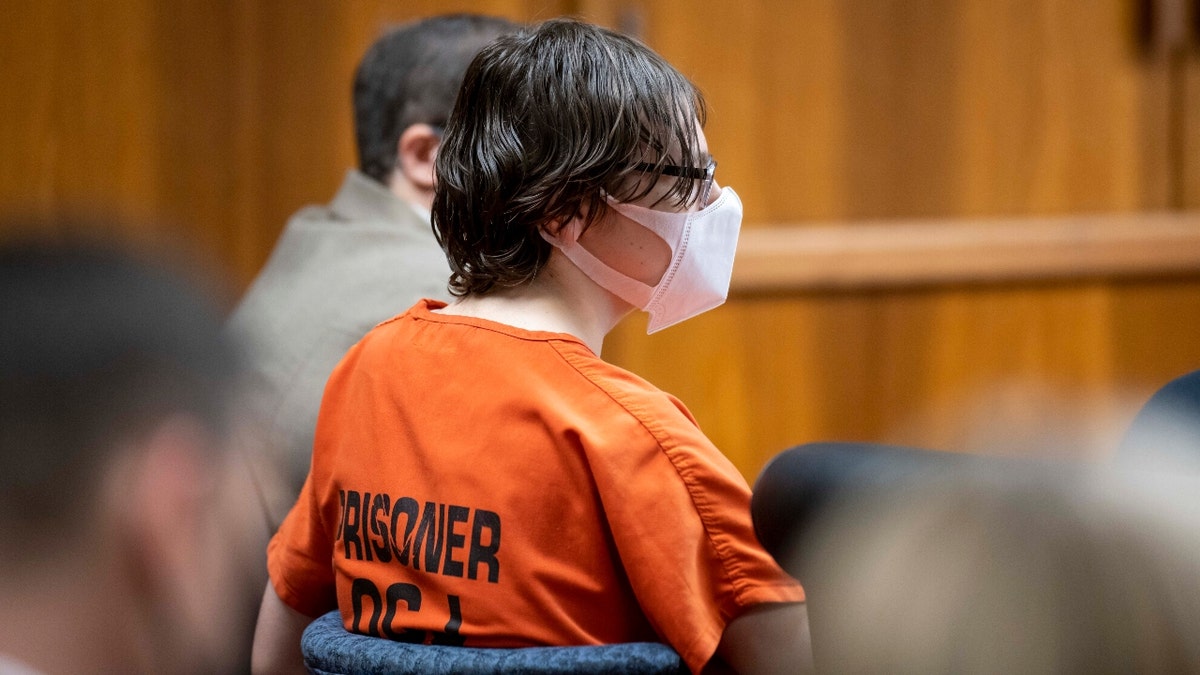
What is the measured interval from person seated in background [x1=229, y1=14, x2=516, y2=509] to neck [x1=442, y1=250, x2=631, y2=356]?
356 millimetres

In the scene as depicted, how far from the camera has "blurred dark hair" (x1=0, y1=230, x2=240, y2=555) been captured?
0.56m

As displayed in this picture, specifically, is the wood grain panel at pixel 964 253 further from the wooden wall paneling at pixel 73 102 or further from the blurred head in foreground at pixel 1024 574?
the blurred head in foreground at pixel 1024 574

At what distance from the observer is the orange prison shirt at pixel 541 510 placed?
820mm

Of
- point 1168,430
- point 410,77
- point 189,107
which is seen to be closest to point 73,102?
point 189,107

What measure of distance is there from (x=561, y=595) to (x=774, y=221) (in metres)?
1.45

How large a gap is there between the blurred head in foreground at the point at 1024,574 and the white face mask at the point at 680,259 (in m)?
0.35

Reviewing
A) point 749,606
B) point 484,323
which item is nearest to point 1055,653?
point 749,606

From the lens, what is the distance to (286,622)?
1074 mm

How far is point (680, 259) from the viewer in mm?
1016

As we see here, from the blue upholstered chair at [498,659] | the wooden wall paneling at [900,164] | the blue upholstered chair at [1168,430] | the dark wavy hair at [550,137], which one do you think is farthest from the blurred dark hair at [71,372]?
the wooden wall paneling at [900,164]

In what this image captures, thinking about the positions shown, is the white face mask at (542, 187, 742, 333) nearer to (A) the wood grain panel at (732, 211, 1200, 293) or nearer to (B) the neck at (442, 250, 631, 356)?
(B) the neck at (442, 250, 631, 356)

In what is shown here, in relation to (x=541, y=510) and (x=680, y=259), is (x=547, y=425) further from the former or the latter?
(x=680, y=259)

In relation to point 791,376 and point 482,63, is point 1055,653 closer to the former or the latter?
point 482,63

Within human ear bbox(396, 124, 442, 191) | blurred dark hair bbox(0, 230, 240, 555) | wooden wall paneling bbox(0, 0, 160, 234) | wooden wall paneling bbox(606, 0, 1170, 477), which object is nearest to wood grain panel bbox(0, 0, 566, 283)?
wooden wall paneling bbox(0, 0, 160, 234)
